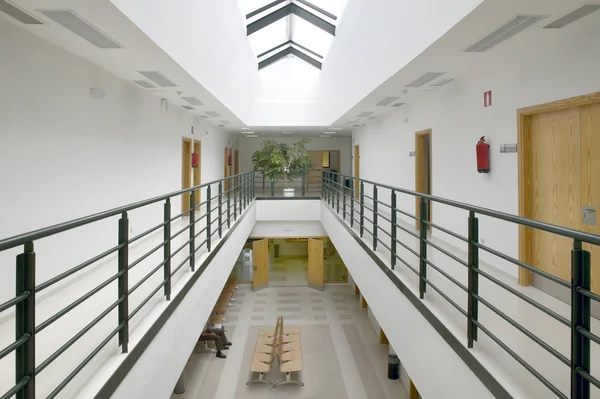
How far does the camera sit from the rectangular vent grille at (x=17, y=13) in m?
2.56

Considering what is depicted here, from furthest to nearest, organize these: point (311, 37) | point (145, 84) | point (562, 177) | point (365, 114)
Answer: point (311, 37) → point (365, 114) → point (145, 84) → point (562, 177)

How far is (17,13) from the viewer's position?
2697mm

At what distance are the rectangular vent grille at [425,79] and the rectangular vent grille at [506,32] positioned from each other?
937 mm

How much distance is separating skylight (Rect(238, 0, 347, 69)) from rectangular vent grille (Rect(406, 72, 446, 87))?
10.7ft

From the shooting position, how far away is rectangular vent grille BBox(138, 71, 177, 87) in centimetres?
455

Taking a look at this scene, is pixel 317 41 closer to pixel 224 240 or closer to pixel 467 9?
pixel 224 240

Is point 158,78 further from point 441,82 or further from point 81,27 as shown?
point 441,82

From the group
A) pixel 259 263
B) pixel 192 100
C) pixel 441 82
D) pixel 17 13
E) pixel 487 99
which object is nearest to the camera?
pixel 17 13

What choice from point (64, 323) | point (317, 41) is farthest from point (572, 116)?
point (317, 41)

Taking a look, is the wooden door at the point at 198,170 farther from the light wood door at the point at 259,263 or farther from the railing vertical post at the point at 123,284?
the railing vertical post at the point at 123,284

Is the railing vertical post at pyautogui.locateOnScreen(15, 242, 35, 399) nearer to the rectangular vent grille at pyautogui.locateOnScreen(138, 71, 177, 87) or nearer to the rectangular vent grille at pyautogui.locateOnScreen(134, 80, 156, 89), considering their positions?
the rectangular vent grille at pyautogui.locateOnScreen(138, 71, 177, 87)

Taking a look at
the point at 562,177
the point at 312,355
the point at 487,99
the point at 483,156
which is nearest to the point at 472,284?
the point at 562,177

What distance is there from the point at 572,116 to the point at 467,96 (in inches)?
69.0

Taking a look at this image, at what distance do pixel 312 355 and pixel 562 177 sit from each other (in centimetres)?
685
